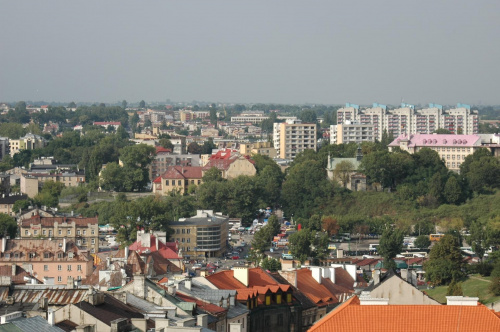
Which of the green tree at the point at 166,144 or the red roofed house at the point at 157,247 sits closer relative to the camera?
the red roofed house at the point at 157,247

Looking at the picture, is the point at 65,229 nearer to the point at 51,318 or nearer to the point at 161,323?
the point at 51,318

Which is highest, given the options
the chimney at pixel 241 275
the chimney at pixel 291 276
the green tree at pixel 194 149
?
the chimney at pixel 241 275

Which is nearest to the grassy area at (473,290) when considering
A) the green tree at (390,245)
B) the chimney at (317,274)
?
the chimney at (317,274)

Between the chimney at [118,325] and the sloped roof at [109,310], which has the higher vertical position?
the chimney at [118,325]

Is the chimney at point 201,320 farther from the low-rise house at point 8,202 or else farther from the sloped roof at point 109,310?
the low-rise house at point 8,202

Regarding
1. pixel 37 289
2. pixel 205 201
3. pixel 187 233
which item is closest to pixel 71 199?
pixel 205 201

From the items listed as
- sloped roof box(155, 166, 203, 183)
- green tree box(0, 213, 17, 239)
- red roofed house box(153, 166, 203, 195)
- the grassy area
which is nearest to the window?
the grassy area

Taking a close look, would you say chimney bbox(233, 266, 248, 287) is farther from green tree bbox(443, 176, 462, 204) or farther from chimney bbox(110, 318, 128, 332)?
green tree bbox(443, 176, 462, 204)
